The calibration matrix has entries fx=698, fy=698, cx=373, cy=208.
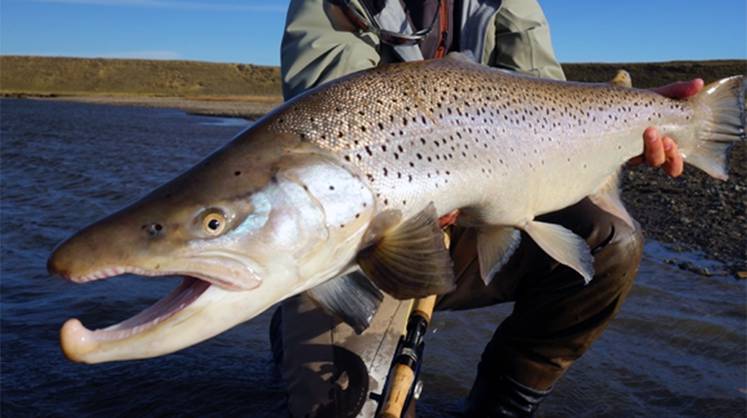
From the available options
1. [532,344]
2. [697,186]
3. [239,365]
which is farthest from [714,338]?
[697,186]

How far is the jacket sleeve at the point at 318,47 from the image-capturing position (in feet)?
10.3

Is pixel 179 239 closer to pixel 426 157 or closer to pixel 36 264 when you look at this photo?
pixel 426 157

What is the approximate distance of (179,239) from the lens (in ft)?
5.92

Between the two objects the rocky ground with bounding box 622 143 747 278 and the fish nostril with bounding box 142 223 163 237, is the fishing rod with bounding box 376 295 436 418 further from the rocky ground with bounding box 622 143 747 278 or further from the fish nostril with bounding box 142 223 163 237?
the rocky ground with bounding box 622 143 747 278

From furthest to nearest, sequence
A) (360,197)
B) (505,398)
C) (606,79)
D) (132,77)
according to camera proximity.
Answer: (132,77)
(606,79)
(505,398)
(360,197)

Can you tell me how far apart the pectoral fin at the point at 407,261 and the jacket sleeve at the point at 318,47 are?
1201 mm

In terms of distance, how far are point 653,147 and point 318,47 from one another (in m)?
1.55

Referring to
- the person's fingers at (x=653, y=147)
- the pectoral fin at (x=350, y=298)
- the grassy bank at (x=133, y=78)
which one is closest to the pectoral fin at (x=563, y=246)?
the person's fingers at (x=653, y=147)

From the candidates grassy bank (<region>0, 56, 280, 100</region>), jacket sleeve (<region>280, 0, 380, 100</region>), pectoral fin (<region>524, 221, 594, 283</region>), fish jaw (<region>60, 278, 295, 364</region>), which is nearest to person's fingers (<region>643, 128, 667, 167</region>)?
pectoral fin (<region>524, 221, 594, 283</region>)

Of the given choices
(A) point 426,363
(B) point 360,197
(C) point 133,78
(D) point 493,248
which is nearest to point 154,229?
(B) point 360,197

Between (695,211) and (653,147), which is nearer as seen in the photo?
(653,147)

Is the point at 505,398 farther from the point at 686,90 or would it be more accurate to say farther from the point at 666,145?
the point at 686,90

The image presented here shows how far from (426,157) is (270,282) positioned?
27.7 inches

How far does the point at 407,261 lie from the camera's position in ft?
7.04
